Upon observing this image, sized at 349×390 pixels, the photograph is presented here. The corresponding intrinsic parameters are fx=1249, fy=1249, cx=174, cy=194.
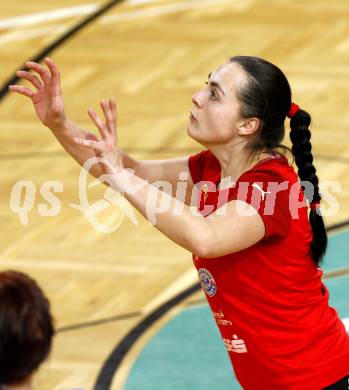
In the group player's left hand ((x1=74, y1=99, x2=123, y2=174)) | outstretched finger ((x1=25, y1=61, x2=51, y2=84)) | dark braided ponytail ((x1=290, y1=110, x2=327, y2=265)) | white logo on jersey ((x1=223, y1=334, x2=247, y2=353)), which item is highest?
outstretched finger ((x1=25, y1=61, x2=51, y2=84))

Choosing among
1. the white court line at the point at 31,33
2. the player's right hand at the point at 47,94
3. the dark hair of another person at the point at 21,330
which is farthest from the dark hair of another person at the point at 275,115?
the white court line at the point at 31,33

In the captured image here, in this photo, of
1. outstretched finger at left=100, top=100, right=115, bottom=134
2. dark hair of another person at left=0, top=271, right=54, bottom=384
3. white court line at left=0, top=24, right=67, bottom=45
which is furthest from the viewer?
white court line at left=0, top=24, right=67, bottom=45

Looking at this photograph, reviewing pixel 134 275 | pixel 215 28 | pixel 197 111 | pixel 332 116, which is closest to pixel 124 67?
pixel 215 28

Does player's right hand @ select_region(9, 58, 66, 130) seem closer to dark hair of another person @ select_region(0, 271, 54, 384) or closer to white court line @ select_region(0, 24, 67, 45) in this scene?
dark hair of another person @ select_region(0, 271, 54, 384)

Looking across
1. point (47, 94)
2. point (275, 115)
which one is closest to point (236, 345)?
point (275, 115)

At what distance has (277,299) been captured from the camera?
3723 millimetres

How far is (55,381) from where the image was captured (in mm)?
5043

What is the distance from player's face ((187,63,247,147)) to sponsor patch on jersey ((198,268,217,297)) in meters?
0.39

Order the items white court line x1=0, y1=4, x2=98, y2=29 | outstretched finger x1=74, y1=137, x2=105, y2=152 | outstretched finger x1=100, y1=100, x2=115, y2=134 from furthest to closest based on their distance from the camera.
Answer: white court line x1=0, y1=4, x2=98, y2=29
outstretched finger x1=100, y1=100, x2=115, y2=134
outstretched finger x1=74, y1=137, x2=105, y2=152

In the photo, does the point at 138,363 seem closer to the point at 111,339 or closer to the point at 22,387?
the point at 111,339

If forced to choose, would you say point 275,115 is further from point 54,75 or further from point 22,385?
point 22,385

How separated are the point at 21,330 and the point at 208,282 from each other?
129cm

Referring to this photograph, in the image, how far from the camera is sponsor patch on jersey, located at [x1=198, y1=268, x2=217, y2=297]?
12.3 feet

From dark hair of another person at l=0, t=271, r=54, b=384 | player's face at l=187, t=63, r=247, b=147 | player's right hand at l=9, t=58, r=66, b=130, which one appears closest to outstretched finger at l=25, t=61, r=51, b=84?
player's right hand at l=9, t=58, r=66, b=130
